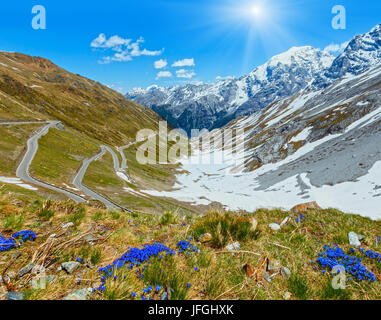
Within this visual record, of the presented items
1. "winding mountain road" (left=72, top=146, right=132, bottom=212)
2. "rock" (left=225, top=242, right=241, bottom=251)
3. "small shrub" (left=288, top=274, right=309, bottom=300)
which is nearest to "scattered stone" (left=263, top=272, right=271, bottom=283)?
"small shrub" (left=288, top=274, right=309, bottom=300)

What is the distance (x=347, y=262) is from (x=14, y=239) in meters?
8.09

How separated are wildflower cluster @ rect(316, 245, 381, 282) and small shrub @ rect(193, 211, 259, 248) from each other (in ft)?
5.80

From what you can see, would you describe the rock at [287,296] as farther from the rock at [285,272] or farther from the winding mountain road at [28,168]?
the winding mountain road at [28,168]

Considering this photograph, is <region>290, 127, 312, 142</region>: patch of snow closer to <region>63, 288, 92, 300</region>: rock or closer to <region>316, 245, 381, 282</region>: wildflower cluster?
<region>316, 245, 381, 282</region>: wildflower cluster

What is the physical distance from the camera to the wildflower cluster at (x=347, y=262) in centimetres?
411

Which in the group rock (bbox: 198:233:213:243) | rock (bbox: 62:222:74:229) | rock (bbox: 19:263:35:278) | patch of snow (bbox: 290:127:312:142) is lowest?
rock (bbox: 19:263:35:278)

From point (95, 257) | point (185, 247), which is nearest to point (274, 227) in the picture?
point (185, 247)

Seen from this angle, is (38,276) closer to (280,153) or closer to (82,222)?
(82,222)

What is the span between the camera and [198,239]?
234 inches

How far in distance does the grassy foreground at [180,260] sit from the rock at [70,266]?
7 cm

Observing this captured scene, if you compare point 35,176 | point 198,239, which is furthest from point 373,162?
point 35,176

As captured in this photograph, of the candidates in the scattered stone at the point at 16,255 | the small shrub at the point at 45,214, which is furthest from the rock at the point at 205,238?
the small shrub at the point at 45,214

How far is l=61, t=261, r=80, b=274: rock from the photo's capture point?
12.4 ft
